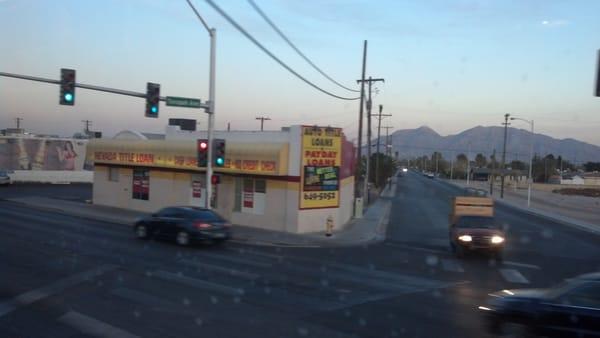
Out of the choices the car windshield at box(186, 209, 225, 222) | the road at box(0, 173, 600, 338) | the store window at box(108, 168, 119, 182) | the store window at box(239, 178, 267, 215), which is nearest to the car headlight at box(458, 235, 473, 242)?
the road at box(0, 173, 600, 338)

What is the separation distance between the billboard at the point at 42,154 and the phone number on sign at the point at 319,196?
158 feet

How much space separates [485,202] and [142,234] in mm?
17163

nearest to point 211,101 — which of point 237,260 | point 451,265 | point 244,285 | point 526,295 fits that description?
point 237,260

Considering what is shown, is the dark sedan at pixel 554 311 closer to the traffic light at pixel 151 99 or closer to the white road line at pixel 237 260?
the white road line at pixel 237 260

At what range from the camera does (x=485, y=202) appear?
31.3m

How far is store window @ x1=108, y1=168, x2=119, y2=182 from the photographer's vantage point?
38.8 meters

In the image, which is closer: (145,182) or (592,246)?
(592,246)

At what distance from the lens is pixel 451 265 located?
20.2m

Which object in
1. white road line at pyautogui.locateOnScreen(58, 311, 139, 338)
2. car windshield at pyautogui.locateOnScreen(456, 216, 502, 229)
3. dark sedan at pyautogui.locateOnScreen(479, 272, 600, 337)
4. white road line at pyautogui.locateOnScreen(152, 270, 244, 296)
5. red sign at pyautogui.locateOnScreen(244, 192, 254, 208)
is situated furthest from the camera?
red sign at pyautogui.locateOnScreen(244, 192, 254, 208)

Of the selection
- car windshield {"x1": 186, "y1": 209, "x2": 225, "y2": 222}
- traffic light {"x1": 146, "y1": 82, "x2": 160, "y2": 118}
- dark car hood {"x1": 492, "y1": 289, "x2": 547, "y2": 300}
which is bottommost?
car windshield {"x1": 186, "y1": 209, "x2": 225, "y2": 222}

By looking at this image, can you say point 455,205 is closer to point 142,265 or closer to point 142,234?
point 142,234

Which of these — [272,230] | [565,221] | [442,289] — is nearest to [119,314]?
[442,289]

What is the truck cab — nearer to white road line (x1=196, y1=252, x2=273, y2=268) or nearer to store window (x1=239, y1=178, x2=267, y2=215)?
white road line (x1=196, y1=252, x2=273, y2=268)

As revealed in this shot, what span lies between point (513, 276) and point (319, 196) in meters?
12.6
